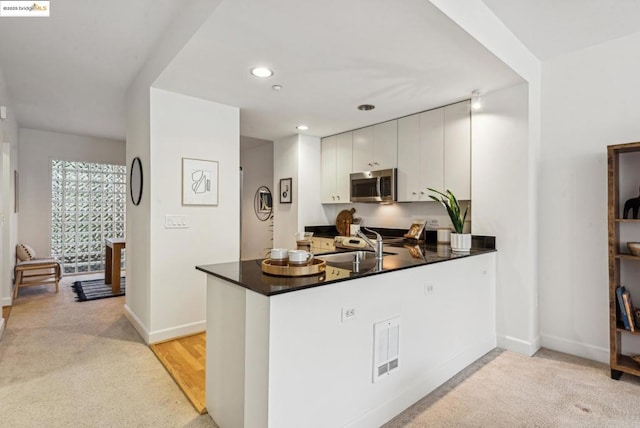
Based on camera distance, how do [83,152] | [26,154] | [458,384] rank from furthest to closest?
[83,152] < [26,154] < [458,384]

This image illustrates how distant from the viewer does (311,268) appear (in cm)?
169

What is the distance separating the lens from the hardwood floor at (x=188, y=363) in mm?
2110

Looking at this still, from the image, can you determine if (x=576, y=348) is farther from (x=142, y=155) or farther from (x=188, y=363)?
(x=142, y=155)

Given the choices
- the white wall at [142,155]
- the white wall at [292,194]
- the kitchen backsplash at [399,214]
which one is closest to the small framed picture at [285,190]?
the white wall at [292,194]

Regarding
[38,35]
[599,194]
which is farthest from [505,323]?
[38,35]

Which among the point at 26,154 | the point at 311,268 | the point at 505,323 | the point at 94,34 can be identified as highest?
the point at 94,34

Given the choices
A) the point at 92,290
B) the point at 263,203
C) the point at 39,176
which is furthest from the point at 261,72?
the point at 39,176

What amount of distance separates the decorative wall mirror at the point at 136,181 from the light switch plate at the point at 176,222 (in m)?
0.43

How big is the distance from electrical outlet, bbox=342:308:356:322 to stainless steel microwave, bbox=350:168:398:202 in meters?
2.36

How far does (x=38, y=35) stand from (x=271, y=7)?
2130mm

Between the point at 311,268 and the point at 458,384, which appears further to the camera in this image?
the point at 458,384

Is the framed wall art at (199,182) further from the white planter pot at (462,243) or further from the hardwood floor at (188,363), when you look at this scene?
the white planter pot at (462,243)

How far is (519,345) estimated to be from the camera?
2775 millimetres

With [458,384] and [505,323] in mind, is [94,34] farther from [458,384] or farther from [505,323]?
[505,323]
